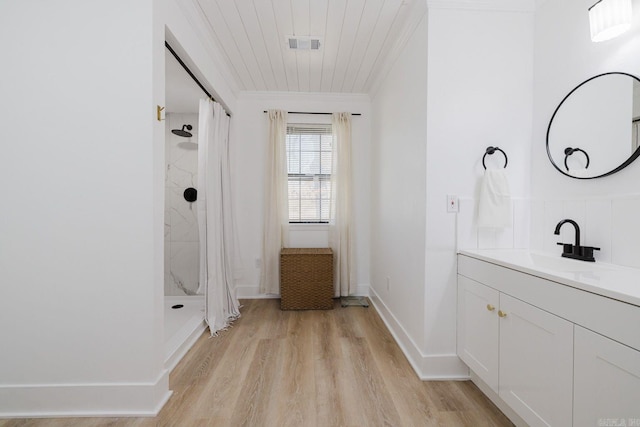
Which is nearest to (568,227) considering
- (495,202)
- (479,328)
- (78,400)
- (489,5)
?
(495,202)

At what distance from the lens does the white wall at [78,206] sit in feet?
4.88

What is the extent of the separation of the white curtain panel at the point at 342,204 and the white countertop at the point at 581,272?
176 centimetres

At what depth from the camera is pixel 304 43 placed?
2395 millimetres

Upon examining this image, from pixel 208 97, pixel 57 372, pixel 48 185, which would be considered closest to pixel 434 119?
pixel 208 97

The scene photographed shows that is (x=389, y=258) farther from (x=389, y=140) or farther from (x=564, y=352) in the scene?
(x=564, y=352)

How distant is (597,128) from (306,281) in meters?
2.59

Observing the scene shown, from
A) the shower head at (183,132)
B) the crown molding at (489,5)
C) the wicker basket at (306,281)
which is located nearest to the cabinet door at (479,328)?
the wicker basket at (306,281)

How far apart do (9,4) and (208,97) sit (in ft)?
4.30

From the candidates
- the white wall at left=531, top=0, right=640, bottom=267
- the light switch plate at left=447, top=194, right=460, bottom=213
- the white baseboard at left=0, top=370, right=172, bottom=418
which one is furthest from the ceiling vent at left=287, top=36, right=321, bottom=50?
the white baseboard at left=0, top=370, right=172, bottom=418

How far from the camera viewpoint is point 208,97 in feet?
8.71

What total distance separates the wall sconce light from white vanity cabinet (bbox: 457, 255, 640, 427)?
1095 mm

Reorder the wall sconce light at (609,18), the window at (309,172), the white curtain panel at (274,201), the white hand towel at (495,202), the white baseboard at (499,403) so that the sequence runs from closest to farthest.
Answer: the wall sconce light at (609,18), the white baseboard at (499,403), the white hand towel at (495,202), the white curtain panel at (274,201), the window at (309,172)

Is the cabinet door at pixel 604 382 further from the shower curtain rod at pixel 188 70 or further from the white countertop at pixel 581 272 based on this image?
the shower curtain rod at pixel 188 70

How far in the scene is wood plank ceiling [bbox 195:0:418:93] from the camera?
197cm
